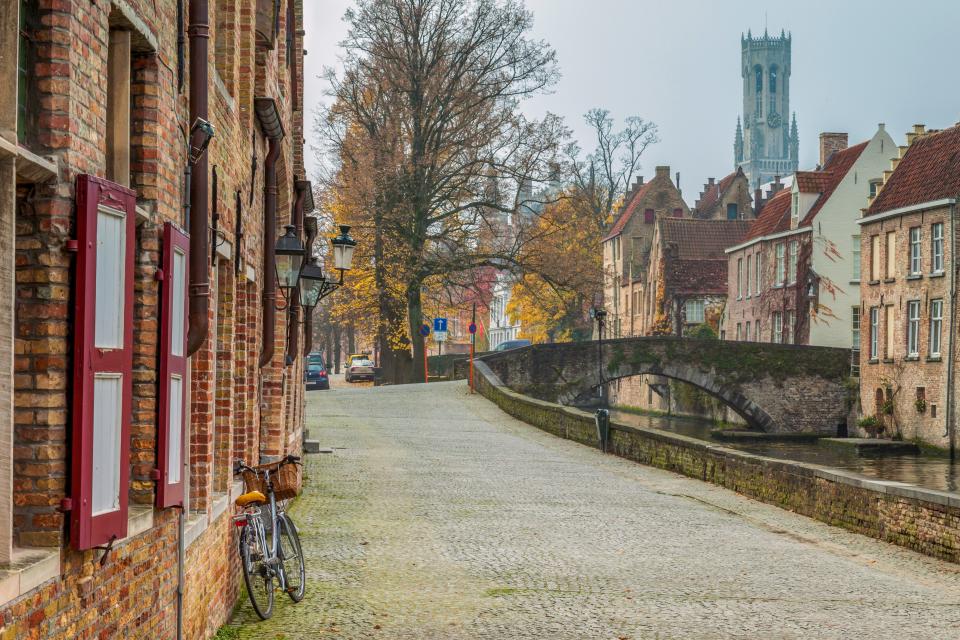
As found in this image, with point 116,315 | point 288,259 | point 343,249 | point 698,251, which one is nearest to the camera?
point 116,315

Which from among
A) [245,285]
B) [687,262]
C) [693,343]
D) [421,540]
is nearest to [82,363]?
[245,285]

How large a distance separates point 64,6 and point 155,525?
8.35 ft

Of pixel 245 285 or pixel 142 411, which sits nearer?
pixel 142 411

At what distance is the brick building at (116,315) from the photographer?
4449mm

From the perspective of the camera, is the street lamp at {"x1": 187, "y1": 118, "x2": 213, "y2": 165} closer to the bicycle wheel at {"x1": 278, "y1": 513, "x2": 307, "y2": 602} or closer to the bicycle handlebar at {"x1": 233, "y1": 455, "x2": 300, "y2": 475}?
the bicycle handlebar at {"x1": 233, "y1": 455, "x2": 300, "y2": 475}

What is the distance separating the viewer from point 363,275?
42750 millimetres

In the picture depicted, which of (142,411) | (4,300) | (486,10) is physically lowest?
(142,411)

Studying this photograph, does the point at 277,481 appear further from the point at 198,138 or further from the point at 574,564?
the point at 574,564

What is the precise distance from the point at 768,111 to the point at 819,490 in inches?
6903

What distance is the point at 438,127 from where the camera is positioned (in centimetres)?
4278

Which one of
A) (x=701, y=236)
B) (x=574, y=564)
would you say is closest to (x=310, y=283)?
(x=574, y=564)

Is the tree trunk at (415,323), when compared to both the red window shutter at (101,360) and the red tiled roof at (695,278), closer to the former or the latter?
the red tiled roof at (695,278)

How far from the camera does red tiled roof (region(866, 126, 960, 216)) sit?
40500 mm

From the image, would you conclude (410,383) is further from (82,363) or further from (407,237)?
(82,363)
